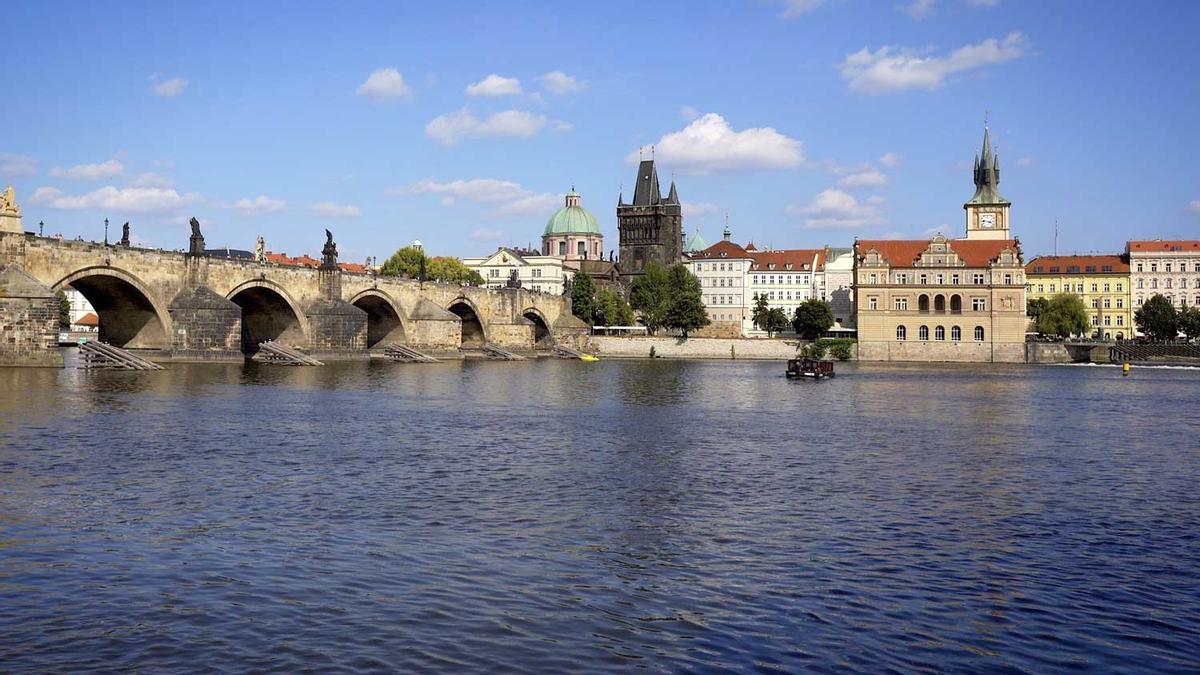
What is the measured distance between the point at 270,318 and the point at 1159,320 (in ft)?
308

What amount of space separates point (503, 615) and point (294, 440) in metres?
17.4

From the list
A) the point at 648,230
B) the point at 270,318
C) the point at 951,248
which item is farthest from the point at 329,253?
the point at 648,230

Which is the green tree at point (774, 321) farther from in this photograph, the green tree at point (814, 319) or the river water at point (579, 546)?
the river water at point (579, 546)

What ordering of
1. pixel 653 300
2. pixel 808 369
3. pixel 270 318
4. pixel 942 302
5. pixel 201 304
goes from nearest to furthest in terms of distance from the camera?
pixel 201 304
pixel 808 369
pixel 270 318
pixel 942 302
pixel 653 300

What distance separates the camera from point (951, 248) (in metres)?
113

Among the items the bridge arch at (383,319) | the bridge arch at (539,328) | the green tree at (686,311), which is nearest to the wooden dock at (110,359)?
the bridge arch at (383,319)

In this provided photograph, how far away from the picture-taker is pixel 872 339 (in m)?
111

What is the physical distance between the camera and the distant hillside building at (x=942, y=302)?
108625 millimetres

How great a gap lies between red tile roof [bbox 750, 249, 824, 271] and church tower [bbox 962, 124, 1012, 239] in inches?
946

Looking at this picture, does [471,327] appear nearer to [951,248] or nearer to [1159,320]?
[951,248]

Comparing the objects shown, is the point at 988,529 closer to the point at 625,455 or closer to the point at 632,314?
the point at 625,455

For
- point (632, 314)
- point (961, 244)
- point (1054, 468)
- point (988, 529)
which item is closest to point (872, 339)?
point (961, 244)

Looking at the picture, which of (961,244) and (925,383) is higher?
(961,244)

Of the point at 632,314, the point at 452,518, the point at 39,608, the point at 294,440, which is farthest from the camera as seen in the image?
the point at 632,314
